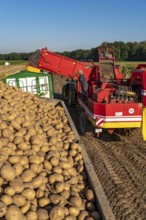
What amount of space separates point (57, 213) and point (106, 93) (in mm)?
5157

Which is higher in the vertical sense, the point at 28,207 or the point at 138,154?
the point at 28,207

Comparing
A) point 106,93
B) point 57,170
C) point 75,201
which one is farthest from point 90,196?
point 106,93

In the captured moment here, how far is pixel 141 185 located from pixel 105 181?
0.73 metres

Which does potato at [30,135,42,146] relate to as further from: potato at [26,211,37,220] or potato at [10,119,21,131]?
potato at [26,211,37,220]

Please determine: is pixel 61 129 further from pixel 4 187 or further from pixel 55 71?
pixel 55 71

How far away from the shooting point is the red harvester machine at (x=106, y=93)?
7.71m

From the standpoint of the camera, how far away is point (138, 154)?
24.5 feet

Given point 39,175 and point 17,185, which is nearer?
point 17,185

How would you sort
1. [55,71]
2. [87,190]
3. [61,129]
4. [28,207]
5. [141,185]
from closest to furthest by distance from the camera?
[28,207]
[87,190]
[141,185]
[61,129]
[55,71]

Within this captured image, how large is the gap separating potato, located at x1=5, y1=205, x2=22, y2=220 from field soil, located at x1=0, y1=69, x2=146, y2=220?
213 cm

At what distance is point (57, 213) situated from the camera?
11.2ft

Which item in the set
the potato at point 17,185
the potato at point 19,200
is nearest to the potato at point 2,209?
the potato at point 19,200

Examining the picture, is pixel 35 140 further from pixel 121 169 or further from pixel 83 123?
pixel 83 123

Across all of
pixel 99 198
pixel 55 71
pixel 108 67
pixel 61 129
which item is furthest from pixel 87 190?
pixel 55 71
